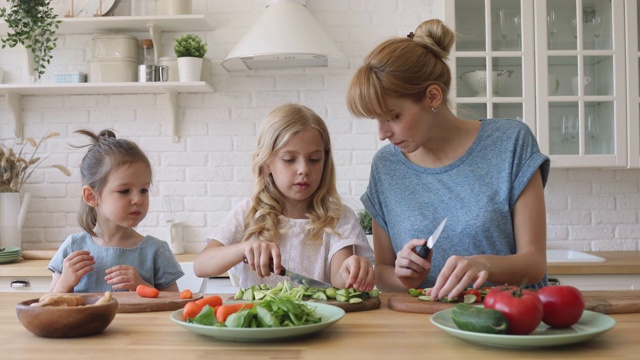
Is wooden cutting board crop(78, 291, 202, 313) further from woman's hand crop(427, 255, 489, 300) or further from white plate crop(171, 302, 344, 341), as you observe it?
woman's hand crop(427, 255, 489, 300)

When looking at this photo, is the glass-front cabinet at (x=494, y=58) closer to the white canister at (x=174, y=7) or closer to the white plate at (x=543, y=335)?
the white canister at (x=174, y=7)

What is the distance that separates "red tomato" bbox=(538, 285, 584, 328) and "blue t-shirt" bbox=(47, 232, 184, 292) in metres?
1.23

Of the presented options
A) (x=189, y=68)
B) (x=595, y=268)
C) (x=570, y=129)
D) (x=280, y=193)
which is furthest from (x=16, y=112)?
(x=595, y=268)

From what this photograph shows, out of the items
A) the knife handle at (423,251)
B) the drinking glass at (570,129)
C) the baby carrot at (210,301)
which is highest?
the drinking glass at (570,129)

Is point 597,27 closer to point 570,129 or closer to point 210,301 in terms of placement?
point 570,129

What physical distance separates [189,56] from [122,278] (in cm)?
183

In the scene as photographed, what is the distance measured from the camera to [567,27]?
3.34 meters

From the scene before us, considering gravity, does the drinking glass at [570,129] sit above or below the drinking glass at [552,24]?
below

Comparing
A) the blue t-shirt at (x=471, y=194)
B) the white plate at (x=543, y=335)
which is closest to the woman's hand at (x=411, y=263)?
the blue t-shirt at (x=471, y=194)

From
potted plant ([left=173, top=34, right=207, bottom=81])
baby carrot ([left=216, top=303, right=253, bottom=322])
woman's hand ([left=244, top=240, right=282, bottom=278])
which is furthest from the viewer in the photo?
potted plant ([left=173, top=34, right=207, bottom=81])

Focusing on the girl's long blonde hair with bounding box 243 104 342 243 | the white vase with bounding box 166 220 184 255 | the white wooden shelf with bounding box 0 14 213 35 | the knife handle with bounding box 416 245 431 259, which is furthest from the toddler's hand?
the white wooden shelf with bounding box 0 14 213 35

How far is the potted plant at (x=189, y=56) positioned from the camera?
3385mm

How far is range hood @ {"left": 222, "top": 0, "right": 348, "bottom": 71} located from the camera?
315 centimetres

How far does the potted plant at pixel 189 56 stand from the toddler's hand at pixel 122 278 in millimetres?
1720
